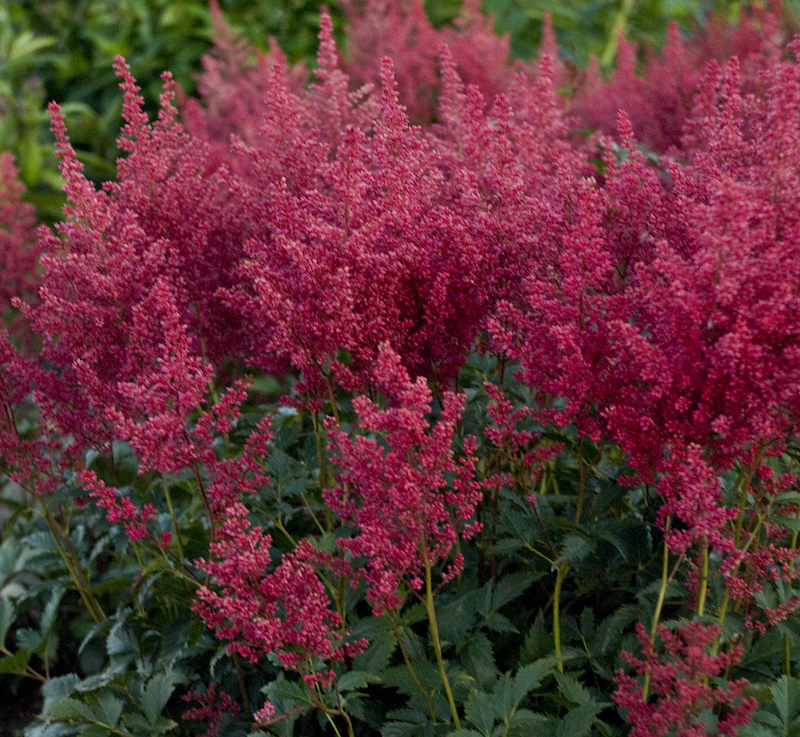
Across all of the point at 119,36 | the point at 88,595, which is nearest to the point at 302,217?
the point at 88,595

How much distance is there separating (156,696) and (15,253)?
72.2 inches

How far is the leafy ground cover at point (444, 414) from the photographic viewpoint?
4.68ft

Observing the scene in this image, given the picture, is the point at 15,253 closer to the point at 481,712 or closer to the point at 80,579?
the point at 80,579

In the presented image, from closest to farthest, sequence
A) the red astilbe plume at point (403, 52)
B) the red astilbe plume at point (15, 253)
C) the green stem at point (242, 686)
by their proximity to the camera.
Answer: the green stem at point (242, 686) → the red astilbe plume at point (15, 253) → the red astilbe plume at point (403, 52)

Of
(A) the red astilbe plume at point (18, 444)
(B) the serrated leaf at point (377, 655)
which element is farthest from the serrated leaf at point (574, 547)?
(A) the red astilbe plume at point (18, 444)

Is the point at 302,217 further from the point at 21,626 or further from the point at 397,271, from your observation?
the point at 21,626

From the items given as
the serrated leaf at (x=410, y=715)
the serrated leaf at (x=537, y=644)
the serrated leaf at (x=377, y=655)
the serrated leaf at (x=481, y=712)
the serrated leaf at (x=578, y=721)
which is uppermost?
the serrated leaf at (x=578, y=721)

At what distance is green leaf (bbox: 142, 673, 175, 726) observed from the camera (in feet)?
6.19

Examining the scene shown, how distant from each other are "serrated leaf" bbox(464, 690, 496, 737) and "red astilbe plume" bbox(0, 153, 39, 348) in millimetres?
2140

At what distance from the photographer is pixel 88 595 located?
247cm

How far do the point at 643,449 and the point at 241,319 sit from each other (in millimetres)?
1128

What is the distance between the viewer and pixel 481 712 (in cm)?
164

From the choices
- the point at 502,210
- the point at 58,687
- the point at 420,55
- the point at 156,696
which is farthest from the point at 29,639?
the point at 420,55

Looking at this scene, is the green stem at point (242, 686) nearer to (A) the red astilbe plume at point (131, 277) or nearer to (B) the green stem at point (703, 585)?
(A) the red astilbe plume at point (131, 277)
